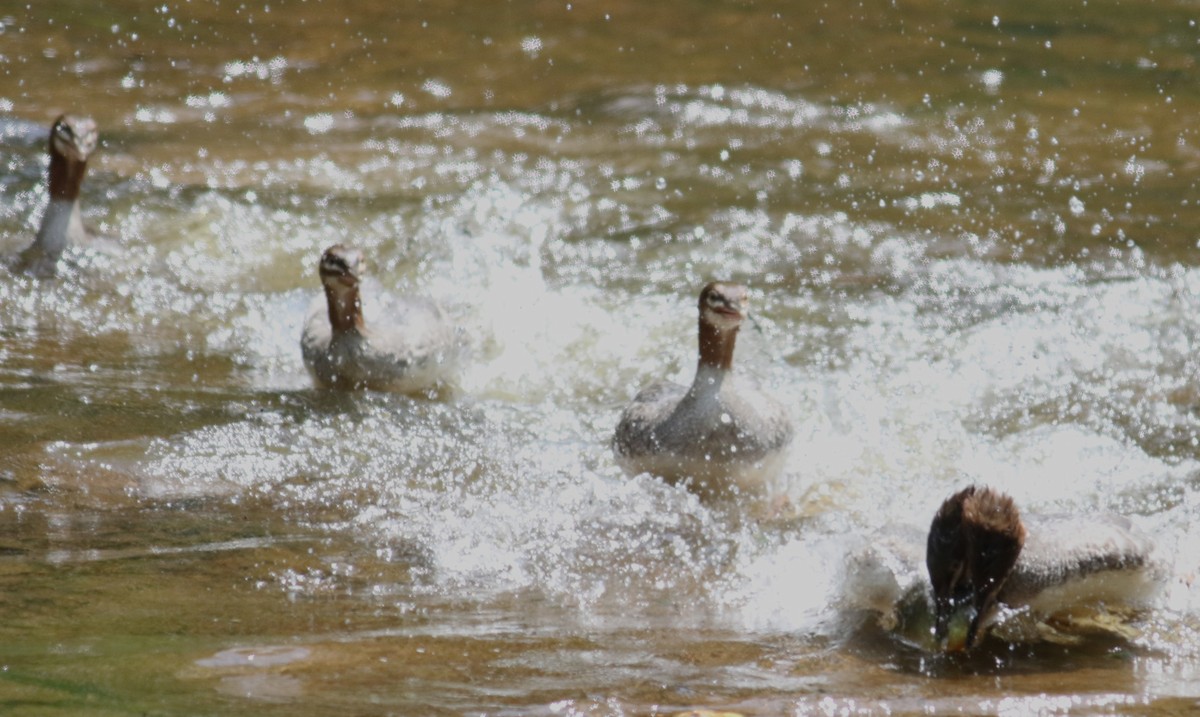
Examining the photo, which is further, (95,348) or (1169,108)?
(1169,108)

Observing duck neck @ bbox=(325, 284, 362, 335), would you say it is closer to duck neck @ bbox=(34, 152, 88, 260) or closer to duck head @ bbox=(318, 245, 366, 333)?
duck head @ bbox=(318, 245, 366, 333)

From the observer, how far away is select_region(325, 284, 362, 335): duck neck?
7.07m

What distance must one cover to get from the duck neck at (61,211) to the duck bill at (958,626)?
20.1 ft

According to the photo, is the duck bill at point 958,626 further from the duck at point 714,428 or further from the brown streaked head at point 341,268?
the brown streaked head at point 341,268

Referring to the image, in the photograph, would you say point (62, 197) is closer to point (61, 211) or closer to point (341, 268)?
point (61, 211)

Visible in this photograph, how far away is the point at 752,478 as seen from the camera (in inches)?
235

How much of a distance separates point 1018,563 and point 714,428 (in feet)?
6.39

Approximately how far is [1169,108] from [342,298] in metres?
7.31

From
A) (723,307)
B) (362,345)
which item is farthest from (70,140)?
(723,307)

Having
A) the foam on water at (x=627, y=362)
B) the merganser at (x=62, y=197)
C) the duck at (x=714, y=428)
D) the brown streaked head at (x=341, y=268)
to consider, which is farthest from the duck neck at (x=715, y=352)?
the merganser at (x=62, y=197)

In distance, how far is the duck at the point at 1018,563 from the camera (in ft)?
12.8

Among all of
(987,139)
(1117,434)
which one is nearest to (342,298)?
(1117,434)

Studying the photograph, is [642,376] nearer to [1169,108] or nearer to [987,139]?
[987,139]

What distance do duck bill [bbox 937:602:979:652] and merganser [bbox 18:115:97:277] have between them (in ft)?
19.9
